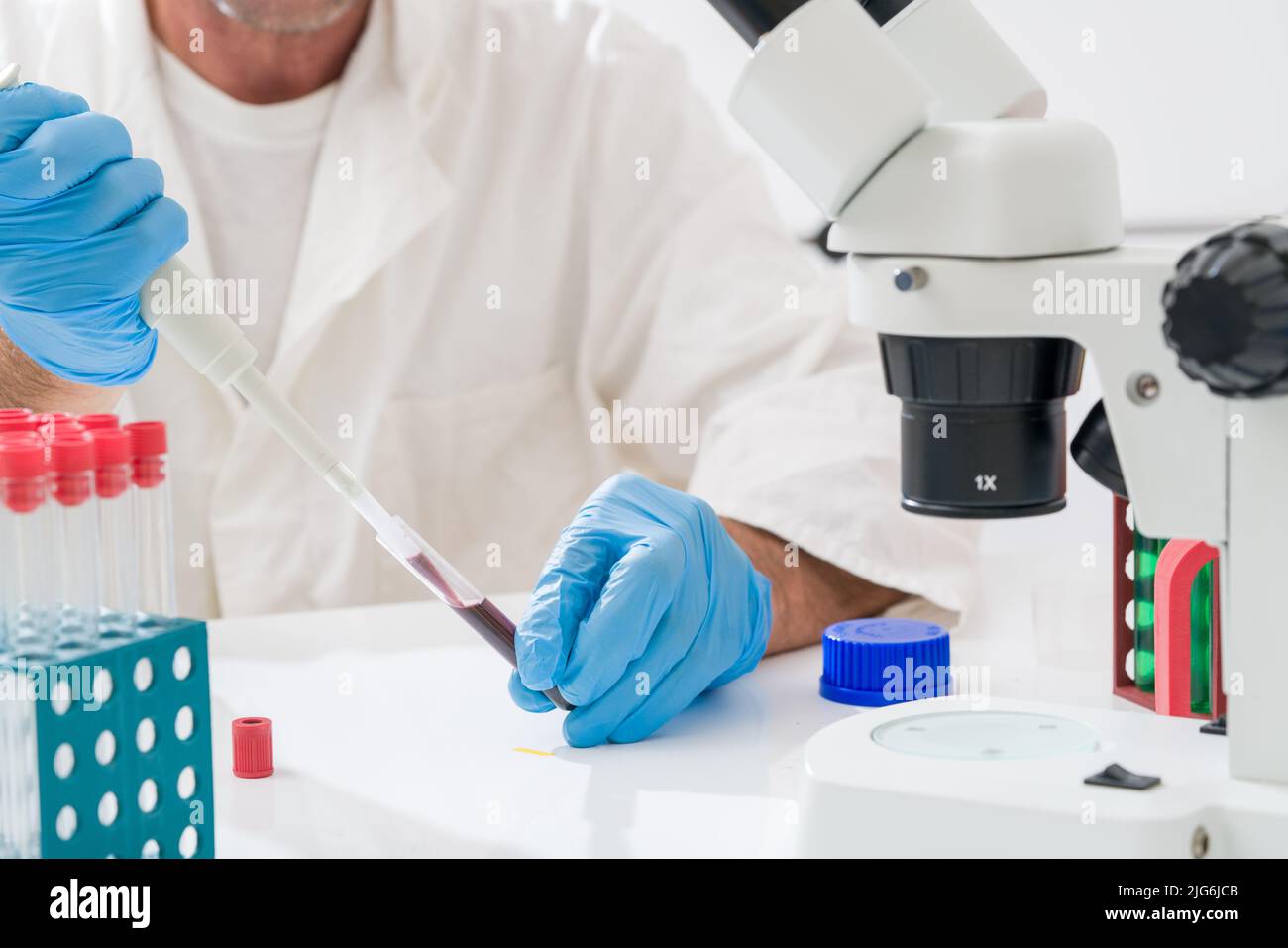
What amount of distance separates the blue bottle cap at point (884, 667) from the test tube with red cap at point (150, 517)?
0.51 metres

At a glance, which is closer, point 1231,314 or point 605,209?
point 1231,314

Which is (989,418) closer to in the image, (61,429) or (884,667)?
(884,667)

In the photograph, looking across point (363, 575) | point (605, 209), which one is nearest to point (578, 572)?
point (363, 575)

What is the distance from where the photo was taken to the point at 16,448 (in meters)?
0.67

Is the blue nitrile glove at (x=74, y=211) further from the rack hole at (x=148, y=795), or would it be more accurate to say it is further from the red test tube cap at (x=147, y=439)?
the rack hole at (x=148, y=795)

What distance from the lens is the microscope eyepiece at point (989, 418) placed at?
71 cm

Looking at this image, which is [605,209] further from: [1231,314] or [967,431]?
[1231,314]

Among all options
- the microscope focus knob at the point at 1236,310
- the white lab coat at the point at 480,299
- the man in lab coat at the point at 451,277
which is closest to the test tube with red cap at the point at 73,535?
the microscope focus knob at the point at 1236,310

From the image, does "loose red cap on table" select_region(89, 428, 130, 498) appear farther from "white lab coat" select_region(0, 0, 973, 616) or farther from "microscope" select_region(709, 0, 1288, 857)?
"white lab coat" select_region(0, 0, 973, 616)

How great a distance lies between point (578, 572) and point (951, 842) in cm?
40

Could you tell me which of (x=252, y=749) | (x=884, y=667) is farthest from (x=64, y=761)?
(x=884, y=667)

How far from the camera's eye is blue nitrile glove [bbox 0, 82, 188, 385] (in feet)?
3.00

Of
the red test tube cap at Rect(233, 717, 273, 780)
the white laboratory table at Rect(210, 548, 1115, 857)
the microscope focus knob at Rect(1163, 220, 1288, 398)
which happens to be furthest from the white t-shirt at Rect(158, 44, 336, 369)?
the microscope focus knob at Rect(1163, 220, 1288, 398)

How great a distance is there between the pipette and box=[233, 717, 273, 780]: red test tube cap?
154 millimetres
